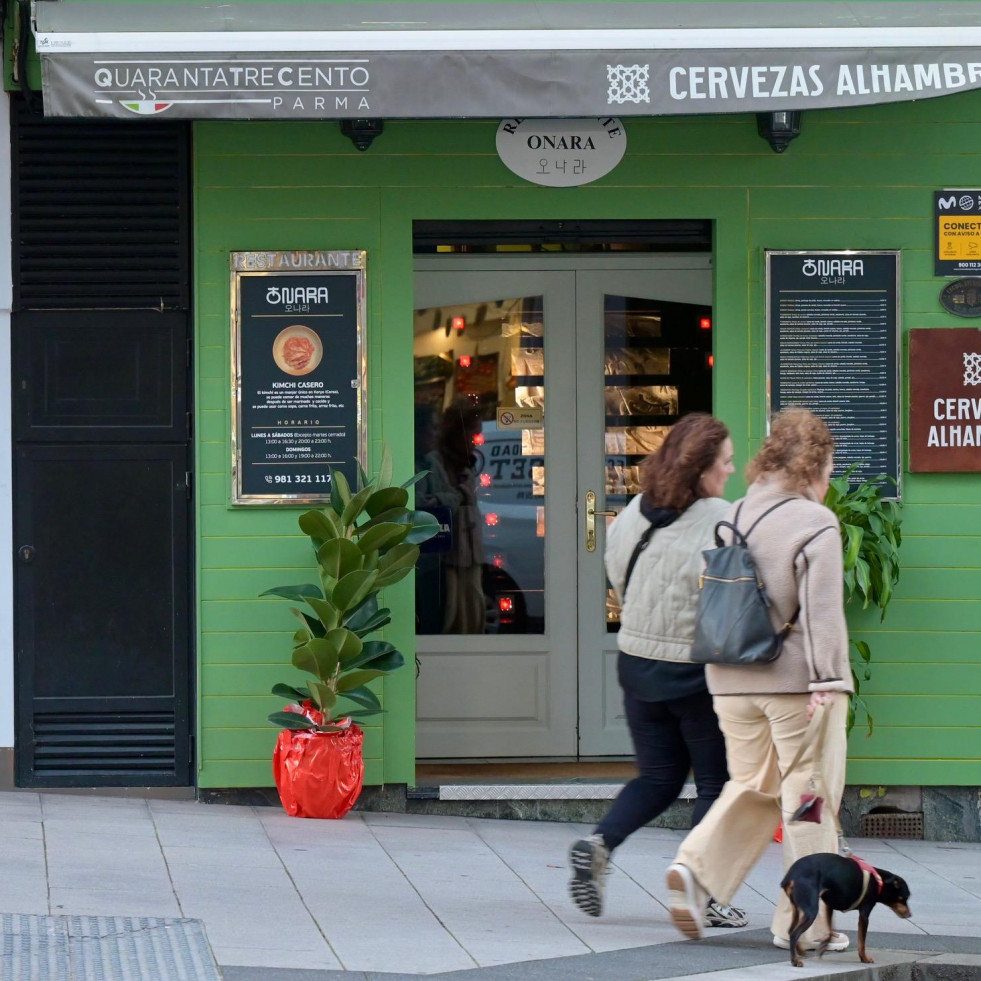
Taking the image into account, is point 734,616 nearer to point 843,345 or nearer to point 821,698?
point 821,698

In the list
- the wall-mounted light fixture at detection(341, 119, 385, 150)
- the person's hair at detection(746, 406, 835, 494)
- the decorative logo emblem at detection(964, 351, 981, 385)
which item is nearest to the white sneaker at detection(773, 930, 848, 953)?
the person's hair at detection(746, 406, 835, 494)

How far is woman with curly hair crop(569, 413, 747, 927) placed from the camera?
5117 millimetres

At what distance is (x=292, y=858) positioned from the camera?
6.23 metres

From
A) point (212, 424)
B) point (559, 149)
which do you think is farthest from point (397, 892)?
point (559, 149)

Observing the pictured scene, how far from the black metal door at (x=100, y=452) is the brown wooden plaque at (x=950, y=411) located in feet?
11.3

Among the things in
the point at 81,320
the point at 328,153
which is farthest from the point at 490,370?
the point at 81,320

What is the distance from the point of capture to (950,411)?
24.0ft

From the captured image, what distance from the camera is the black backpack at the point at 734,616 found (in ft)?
15.8

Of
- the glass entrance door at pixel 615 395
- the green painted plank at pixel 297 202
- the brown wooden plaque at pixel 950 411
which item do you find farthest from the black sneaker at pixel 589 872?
the green painted plank at pixel 297 202

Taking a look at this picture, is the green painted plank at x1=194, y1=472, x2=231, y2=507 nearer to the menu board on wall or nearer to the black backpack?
the menu board on wall

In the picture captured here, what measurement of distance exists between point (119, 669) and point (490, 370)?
2347 millimetres

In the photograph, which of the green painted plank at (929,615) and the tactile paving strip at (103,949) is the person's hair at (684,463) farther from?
the green painted plank at (929,615)

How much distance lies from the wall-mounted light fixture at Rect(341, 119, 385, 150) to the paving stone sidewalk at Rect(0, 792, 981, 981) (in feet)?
10.2

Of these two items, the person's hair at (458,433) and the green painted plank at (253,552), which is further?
the person's hair at (458,433)
